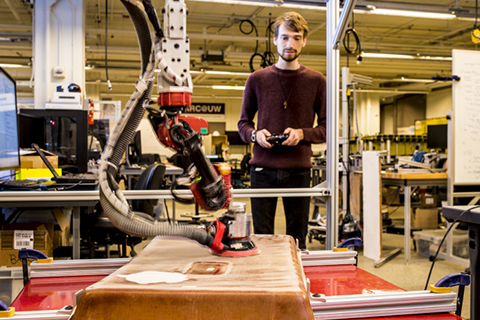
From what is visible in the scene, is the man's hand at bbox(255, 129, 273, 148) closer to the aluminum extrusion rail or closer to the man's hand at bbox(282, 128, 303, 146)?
the man's hand at bbox(282, 128, 303, 146)

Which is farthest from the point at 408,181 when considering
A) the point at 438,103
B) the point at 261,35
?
the point at 438,103

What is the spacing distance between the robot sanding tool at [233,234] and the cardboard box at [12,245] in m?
1.58

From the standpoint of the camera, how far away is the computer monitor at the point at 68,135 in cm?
345

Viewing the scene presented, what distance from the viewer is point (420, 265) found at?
11.2 feet

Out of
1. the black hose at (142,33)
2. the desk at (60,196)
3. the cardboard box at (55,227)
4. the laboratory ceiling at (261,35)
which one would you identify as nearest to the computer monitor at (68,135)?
the cardboard box at (55,227)

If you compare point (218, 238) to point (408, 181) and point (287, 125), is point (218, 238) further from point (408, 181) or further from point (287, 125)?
point (408, 181)

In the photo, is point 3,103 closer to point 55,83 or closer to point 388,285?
point 388,285

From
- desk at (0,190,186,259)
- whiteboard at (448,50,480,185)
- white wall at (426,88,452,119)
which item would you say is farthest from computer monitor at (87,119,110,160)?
white wall at (426,88,452,119)

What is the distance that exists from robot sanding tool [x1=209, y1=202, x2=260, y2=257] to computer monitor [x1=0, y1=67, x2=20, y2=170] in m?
1.44

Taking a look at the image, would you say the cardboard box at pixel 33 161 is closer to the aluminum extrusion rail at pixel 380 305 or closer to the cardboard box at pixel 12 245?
the cardboard box at pixel 12 245

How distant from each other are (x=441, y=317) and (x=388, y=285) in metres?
0.15

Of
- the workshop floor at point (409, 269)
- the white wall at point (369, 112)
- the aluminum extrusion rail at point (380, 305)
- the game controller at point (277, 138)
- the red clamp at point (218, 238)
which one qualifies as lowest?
the workshop floor at point (409, 269)

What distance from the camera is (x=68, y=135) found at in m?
3.50

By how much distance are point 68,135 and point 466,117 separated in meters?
3.22
